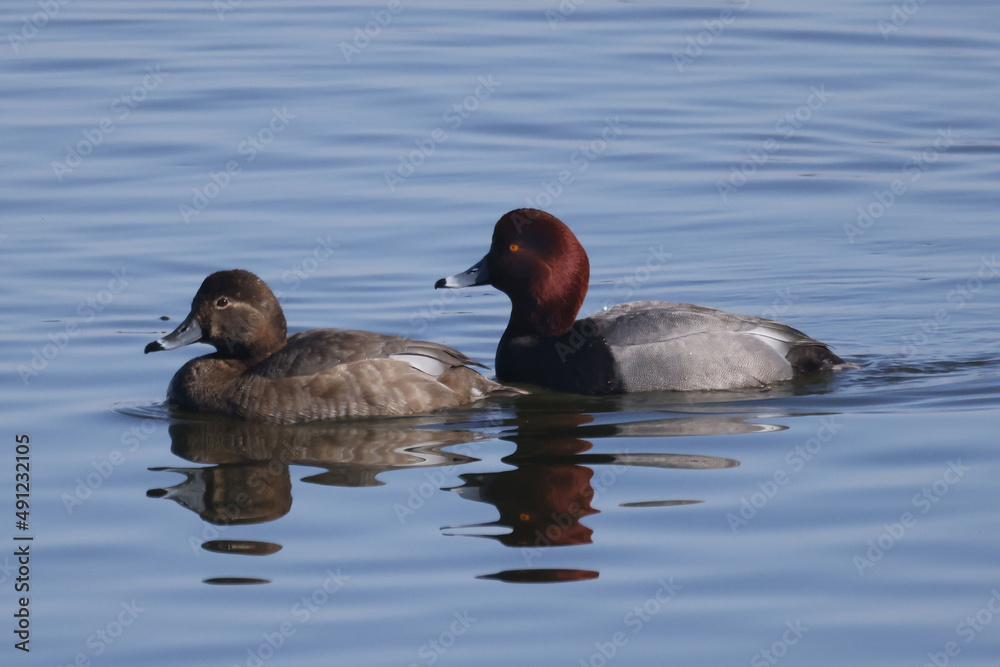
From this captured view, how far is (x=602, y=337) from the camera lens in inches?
376

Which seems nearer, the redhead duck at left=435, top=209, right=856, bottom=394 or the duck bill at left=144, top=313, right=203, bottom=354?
the duck bill at left=144, top=313, right=203, bottom=354

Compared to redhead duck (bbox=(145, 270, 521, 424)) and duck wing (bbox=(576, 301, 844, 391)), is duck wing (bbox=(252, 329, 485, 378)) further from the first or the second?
duck wing (bbox=(576, 301, 844, 391))

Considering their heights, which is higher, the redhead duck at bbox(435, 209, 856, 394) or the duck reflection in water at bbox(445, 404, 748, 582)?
the redhead duck at bbox(435, 209, 856, 394)

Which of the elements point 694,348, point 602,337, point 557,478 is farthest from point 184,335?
point 694,348

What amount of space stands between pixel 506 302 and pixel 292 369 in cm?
337

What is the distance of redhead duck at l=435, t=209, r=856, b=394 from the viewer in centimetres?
947

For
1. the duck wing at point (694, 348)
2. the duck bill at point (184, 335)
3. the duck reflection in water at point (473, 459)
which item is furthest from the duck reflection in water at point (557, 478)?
the duck bill at point (184, 335)

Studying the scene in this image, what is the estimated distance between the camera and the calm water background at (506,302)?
238 inches

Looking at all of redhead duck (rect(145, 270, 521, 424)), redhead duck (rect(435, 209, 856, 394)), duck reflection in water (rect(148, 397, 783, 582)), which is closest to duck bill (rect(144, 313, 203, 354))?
redhead duck (rect(145, 270, 521, 424))

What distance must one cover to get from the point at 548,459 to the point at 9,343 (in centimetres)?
435

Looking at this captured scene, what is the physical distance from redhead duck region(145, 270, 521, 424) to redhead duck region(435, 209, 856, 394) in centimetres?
51

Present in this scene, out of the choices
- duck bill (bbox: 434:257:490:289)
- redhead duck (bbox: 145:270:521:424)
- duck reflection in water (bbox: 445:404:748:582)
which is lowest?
duck reflection in water (bbox: 445:404:748:582)

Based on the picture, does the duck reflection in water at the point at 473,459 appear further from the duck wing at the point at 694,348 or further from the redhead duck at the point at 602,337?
the duck wing at the point at 694,348

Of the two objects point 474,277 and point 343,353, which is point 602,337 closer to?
point 474,277
